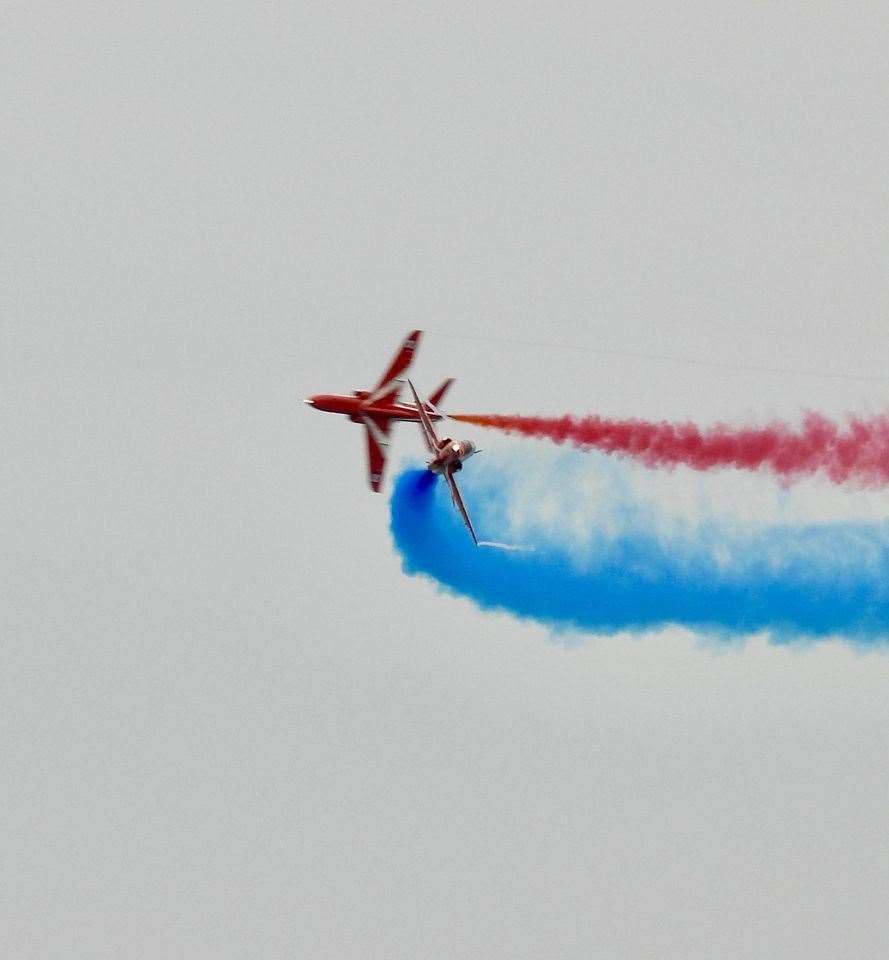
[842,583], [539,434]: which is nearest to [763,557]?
[842,583]

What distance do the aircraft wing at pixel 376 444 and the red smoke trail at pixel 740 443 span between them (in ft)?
6.99

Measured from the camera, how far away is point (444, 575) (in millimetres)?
50500

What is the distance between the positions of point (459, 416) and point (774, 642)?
9.95 m

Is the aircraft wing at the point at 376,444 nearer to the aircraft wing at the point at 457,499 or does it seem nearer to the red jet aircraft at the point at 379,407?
the red jet aircraft at the point at 379,407

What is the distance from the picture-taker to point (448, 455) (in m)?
46.8

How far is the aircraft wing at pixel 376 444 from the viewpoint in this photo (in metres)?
48.8

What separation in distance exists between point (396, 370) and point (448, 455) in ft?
10.0

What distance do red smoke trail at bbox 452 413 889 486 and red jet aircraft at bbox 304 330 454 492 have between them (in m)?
1.79

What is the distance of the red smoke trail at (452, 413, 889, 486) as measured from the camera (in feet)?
155

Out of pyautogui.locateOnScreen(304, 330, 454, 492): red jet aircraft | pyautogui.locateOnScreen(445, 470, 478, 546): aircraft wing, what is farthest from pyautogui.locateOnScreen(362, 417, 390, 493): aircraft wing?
pyautogui.locateOnScreen(445, 470, 478, 546): aircraft wing

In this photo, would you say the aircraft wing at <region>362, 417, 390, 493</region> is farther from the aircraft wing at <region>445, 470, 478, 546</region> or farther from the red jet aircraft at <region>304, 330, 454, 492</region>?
the aircraft wing at <region>445, 470, 478, 546</region>

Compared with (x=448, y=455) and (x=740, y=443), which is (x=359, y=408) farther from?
(x=740, y=443)

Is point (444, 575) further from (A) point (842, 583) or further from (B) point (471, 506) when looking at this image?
(A) point (842, 583)

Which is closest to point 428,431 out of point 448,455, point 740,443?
point 448,455
